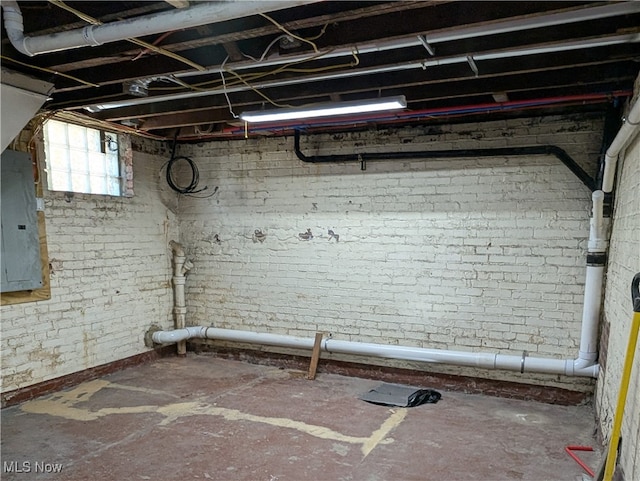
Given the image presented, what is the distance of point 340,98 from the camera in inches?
133

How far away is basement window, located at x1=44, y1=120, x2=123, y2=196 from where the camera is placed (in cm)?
397

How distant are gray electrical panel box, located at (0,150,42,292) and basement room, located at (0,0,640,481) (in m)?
0.02

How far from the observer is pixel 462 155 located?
12.7 feet

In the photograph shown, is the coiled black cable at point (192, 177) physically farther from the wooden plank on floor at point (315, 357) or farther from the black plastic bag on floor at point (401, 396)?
the black plastic bag on floor at point (401, 396)

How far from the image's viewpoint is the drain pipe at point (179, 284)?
5176 millimetres

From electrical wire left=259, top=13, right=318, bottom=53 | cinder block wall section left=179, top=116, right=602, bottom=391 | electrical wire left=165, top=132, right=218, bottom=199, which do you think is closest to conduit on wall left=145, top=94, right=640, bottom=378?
cinder block wall section left=179, top=116, right=602, bottom=391

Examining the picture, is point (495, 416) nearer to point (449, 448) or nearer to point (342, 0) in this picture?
point (449, 448)

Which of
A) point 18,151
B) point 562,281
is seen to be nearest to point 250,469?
point 562,281

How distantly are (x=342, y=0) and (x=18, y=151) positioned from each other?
3.18 metres

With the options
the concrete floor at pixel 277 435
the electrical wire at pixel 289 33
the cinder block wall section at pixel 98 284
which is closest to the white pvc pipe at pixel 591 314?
the concrete floor at pixel 277 435

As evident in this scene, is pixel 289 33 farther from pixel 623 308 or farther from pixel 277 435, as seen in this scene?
pixel 277 435

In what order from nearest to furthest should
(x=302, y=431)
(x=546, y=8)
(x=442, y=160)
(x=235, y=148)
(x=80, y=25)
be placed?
(x=546, y=8) → (x=80, y=25) → (x=302, y=431) → (x=442, y=160) → (x=235, y=148)

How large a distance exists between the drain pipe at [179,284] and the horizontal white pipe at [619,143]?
440cm

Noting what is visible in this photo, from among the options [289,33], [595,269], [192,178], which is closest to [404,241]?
[595,269]
